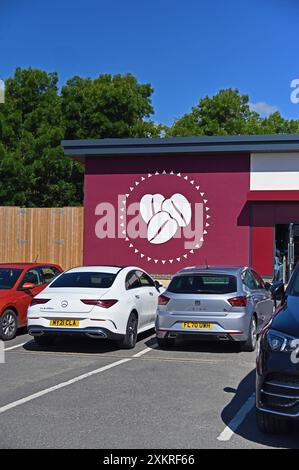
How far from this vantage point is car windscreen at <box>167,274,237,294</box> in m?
9.38

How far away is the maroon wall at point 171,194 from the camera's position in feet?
59.6

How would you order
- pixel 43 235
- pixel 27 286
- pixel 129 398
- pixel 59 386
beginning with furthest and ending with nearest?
pixel 43 235, pixel 27 286, pixel 59 386, pixel 129 398

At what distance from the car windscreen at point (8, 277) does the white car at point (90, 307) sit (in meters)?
1.52

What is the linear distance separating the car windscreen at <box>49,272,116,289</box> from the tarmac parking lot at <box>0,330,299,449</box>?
3.60ft

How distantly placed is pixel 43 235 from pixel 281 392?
1635 centimetres

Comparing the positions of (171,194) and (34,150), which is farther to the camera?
(34,150)

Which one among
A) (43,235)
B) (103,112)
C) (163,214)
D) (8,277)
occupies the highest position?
(103,112)

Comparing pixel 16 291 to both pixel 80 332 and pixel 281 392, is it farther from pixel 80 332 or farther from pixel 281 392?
pixel 281 392

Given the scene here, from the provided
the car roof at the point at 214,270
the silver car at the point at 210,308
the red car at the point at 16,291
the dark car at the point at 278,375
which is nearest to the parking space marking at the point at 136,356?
the silver car at the point at 210,308

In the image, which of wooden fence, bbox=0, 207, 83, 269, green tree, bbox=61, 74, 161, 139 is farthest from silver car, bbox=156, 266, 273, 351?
green tree, bbox=61, 74, 161, 139

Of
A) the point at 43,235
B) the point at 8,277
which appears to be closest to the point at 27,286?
the point at 8,277

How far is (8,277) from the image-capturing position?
1140 cm

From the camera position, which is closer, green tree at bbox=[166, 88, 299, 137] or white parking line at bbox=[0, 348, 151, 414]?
white parking line at bbox=[0, 348, 151, 414]

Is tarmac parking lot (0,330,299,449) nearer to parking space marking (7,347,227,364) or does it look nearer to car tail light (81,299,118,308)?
parking space marking (7,347,227,364)
